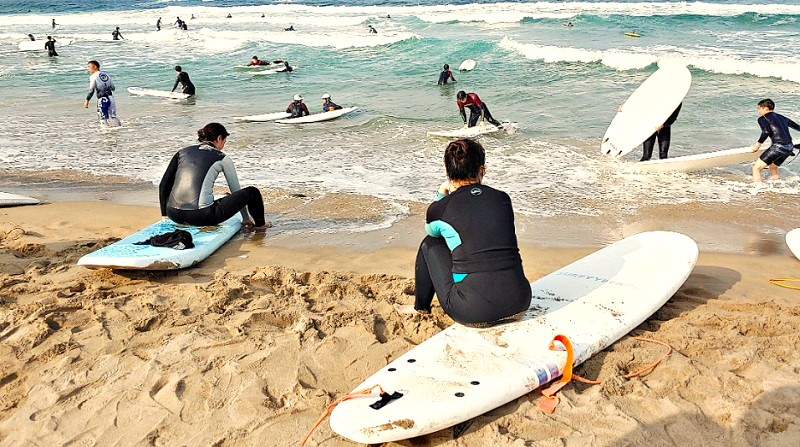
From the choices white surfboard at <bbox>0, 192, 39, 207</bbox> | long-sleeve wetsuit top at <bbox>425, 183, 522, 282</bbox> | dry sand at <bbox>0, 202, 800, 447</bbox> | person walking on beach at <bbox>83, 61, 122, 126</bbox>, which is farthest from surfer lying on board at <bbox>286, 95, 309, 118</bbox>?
long-sleeve wetsuit top at <bbox>425, 183, 522, 282</bbox>

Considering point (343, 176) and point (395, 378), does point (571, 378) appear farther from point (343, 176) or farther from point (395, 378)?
point (343, 176)

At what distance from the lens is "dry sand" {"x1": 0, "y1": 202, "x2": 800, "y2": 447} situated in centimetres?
316

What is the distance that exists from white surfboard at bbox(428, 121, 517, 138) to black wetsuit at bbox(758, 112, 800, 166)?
425 cm

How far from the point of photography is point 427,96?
633 inches

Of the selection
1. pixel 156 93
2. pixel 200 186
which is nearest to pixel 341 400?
pixel 200 186

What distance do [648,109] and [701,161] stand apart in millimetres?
1415

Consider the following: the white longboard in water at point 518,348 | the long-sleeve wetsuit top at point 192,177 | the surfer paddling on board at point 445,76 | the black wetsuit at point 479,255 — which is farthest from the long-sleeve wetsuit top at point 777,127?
the surfer paddling on board at point 445,76

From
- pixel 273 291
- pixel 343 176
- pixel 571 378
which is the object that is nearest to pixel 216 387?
pixel 273 291

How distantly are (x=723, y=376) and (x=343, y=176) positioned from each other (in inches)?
246

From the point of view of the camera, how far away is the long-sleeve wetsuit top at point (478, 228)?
362 cm

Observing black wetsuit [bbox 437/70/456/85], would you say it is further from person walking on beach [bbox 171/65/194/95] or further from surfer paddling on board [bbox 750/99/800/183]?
surfer paddling on board [bbox 750/99/800/183]

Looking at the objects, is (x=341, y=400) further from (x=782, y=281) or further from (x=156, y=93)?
(x=156, y=93)

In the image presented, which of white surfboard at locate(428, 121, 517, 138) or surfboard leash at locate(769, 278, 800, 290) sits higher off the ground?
white surfboard at locate(428, 121, 517, 138)

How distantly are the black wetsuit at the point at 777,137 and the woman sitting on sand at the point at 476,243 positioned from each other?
608cm
